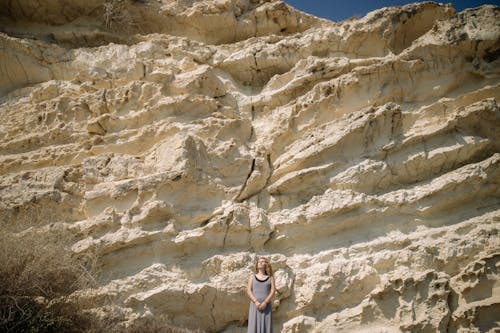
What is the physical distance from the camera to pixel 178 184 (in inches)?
243

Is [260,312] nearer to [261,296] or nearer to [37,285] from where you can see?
[261,296]

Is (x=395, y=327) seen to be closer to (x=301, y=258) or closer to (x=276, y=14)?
(x=301, y=258)

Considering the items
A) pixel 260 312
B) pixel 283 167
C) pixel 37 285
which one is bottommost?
pixel 260 312

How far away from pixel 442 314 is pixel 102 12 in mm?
8738

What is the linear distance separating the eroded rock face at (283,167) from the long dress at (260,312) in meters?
0.42

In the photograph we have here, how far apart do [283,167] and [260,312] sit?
7.87 feet

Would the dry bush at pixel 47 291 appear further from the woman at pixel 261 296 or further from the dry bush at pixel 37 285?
the woman at pixel 261 296

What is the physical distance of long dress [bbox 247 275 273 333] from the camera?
5.13 meters

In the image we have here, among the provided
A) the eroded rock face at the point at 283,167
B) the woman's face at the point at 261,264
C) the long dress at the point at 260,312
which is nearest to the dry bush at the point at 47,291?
the eroded rock face at the point at 283,167

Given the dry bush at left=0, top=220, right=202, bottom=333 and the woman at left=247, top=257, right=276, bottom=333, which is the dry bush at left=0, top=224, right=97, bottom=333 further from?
the woman at left=247, top=257, right=276, bottom=333

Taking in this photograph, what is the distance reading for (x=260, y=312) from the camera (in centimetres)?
521

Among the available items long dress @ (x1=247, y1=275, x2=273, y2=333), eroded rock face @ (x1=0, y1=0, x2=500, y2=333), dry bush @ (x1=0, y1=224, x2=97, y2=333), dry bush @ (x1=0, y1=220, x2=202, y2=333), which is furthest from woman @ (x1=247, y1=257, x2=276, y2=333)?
dry bush @ (x1=0, y1=224, x2=97, y2=333)

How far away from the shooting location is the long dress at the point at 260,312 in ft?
16.8

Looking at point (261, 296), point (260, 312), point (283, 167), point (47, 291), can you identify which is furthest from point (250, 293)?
point (47, 291)
